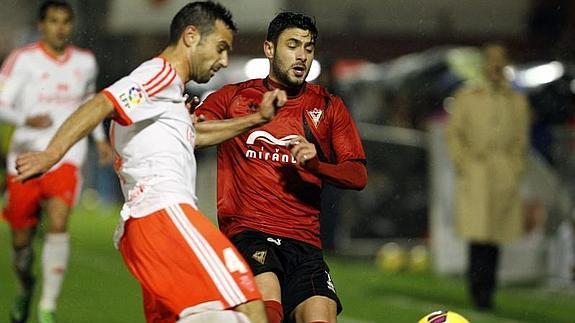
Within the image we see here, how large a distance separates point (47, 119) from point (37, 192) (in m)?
0.60

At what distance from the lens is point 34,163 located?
5.45m

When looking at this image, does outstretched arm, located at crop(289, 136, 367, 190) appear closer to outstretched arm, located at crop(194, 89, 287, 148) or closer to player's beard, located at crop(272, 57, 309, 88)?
outstretched arm, located at crop(194, 89, 287, 148)

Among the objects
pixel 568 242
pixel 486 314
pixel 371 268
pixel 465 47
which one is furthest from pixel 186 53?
pixel 465 47

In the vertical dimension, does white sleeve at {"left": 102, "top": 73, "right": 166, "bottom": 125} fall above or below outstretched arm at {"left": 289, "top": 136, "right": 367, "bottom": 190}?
above

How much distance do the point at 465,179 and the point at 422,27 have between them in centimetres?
284

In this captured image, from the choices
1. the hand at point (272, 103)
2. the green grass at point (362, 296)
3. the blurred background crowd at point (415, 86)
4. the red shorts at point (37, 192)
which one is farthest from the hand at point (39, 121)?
the hand at point (272, 103)

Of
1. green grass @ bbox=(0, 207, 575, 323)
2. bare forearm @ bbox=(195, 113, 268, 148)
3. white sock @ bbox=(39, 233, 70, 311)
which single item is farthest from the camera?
green grass @ bbox=(0, 207, 575, 323)

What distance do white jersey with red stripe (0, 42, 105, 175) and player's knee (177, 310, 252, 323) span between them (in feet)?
15.5

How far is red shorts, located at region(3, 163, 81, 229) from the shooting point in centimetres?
1001

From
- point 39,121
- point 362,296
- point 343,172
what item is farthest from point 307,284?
point 362,296

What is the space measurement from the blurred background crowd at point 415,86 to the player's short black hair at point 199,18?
4.62 m

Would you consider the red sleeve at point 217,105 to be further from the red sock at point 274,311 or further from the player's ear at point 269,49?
the red sock at point 274,311

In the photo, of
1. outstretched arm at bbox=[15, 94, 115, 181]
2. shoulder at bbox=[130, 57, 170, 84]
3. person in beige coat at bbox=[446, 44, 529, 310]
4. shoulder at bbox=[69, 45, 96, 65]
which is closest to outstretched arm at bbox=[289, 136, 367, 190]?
shoulder at bbox=[130, 57, 170, 84]

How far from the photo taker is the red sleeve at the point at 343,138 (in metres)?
6.79
